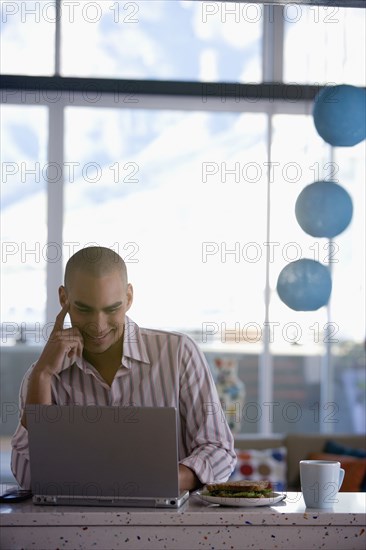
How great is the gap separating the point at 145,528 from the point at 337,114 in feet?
8.72

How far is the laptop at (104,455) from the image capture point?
2.21m

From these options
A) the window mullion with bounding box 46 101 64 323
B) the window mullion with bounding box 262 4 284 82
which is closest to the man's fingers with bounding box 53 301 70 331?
the window mullion with bounding box 46 101 64 323

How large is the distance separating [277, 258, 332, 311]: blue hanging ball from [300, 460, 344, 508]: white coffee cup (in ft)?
7.75

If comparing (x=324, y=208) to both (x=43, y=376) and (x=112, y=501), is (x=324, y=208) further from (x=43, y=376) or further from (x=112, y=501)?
(x=112, y=501)

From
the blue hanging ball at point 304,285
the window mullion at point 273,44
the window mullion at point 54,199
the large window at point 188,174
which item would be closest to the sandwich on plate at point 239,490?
the blue hanging ball at point 304,285

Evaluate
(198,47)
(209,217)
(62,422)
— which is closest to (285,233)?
(209,217)

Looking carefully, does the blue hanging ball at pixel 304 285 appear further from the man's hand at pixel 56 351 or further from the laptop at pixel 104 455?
the laptop at pixel 104 455

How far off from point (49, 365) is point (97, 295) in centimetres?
24

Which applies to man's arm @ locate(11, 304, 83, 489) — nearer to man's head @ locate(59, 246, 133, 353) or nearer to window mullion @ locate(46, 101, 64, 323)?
man's head @ locate(59, 246, 133, 353)

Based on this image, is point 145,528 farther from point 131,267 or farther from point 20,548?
point 131,267

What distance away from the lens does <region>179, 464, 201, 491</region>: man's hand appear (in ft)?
8.30

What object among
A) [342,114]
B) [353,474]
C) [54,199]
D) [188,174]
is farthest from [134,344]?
[188,174]

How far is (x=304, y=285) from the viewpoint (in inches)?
185

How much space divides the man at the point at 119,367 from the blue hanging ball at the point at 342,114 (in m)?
1.91
